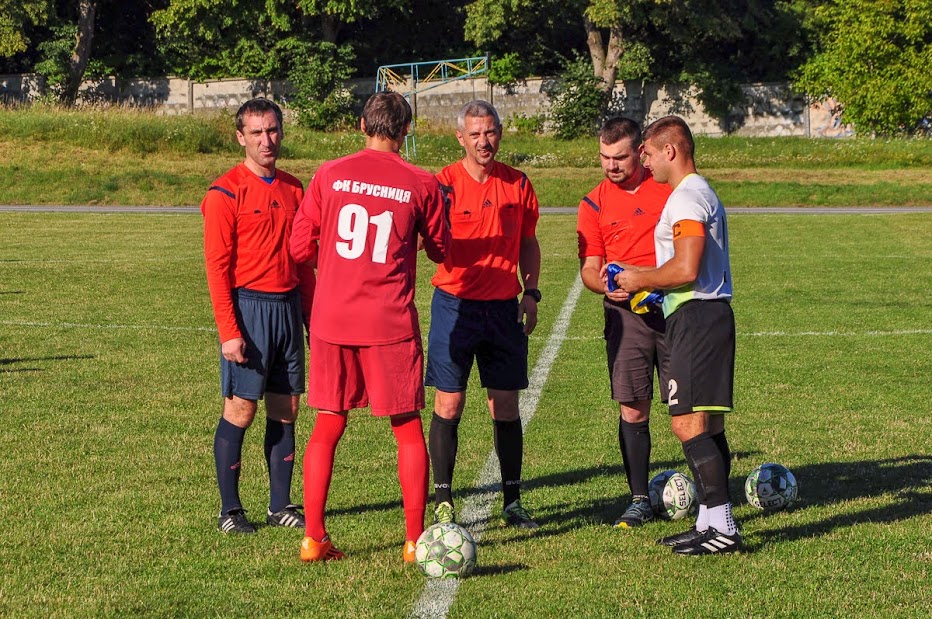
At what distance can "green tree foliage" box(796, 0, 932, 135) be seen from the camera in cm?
4678

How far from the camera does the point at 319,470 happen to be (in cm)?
583

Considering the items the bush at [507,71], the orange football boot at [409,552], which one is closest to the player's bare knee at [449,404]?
the orange football boot at [409,552]

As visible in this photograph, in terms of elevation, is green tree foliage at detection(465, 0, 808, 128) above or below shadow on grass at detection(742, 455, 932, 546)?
above

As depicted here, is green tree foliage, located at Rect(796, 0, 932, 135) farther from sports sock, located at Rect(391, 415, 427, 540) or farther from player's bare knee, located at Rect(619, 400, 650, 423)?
sports sock, located at Rect(391, 415, 427, 540)

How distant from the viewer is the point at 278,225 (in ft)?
21.2

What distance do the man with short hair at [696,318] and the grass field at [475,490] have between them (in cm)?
27

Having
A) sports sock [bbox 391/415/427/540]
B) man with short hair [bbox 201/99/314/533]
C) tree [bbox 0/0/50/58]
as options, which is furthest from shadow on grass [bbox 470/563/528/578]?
tree [bbox 0/0/50/58]

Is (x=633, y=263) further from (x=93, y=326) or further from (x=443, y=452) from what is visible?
(x=93, y=326)

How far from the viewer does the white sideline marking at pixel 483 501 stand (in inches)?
209

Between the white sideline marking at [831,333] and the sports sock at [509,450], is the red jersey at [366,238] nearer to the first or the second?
the sports sock at [509,450]

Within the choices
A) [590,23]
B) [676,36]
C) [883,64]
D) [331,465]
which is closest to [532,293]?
[331,465]

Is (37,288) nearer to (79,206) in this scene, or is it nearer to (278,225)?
(278,225)

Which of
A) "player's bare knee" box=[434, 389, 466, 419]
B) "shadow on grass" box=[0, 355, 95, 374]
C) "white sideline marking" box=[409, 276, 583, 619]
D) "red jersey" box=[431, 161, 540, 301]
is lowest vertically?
"shadow on grass" box=[0, 355, 95, 374]

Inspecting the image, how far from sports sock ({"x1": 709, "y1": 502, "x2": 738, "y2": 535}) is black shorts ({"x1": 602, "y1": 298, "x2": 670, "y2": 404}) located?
3.26ft
